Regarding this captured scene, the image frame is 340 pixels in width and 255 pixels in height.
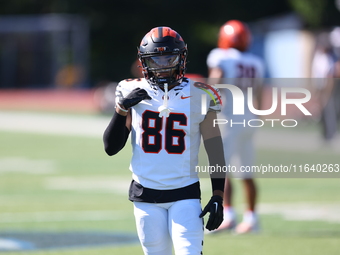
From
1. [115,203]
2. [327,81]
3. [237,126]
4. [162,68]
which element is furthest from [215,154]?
[327,81]

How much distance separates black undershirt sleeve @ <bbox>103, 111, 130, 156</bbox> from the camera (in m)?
3.91

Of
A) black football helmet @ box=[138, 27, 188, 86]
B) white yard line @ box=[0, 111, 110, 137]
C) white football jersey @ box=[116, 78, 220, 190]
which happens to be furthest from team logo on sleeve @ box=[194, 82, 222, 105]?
white yard line @ box=[0, 111, 110, 137]

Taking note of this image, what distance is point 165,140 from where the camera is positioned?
395 cm

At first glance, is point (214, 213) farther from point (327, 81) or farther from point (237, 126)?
point (327, 81)

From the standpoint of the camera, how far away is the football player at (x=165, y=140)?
153 inches

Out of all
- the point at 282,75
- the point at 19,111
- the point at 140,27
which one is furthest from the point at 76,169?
the point at 140,27

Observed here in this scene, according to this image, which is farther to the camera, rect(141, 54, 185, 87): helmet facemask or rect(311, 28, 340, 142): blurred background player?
rect(311, 28, 340, 142): blurred background player

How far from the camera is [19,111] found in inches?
1013

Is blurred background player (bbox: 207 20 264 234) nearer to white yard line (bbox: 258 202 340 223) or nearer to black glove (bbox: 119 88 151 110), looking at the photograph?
white yard line (bbox: 258 202 340 223)

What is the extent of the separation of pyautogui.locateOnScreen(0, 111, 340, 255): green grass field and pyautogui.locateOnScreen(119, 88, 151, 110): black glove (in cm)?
257

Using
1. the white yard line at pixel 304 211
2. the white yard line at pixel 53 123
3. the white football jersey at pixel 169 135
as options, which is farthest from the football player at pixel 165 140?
the white yard line at pixel 53 123

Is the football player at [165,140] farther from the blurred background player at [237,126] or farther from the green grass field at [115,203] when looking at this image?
the blurred background player at [237,126]

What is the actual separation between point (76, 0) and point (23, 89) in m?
7.04

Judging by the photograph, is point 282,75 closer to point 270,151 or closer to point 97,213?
point 270,151
